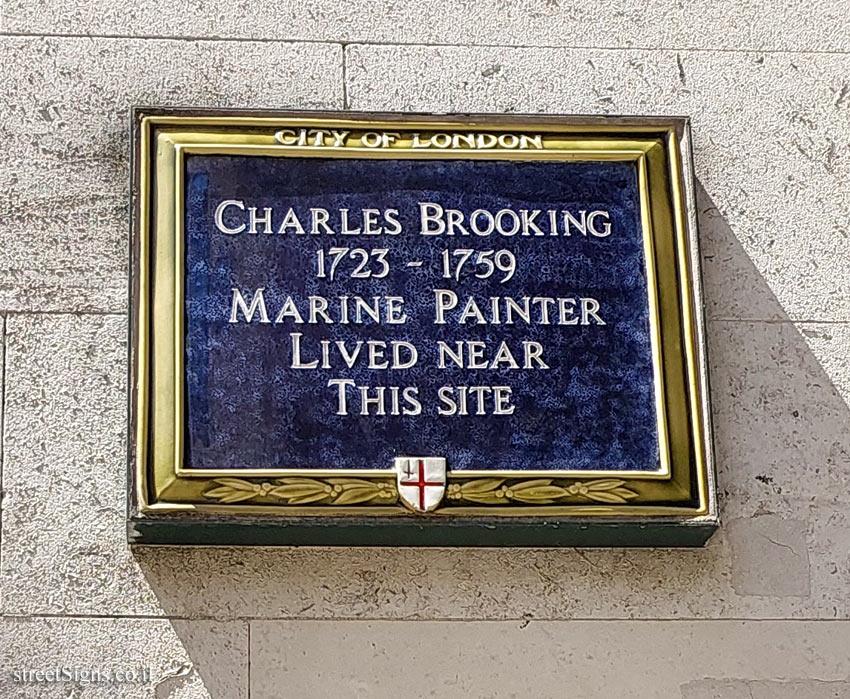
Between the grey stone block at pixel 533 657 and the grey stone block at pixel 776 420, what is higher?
the grey stone block at pixel 776 420

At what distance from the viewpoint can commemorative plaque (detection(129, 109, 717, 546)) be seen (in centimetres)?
396

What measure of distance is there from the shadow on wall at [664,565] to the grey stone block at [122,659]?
2 cm

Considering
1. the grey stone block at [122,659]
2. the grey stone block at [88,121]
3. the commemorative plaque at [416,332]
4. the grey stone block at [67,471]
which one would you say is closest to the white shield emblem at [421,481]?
the commemorative plaque at [416,332]

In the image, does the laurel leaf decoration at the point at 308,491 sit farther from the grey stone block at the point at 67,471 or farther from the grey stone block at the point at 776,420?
the grey stone block at the point at 776,420

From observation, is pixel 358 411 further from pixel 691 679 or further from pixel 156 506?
pixel 691 679

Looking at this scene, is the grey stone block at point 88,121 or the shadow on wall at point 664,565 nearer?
the shadow on wall at point 664,565

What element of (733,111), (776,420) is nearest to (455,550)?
(776,420)

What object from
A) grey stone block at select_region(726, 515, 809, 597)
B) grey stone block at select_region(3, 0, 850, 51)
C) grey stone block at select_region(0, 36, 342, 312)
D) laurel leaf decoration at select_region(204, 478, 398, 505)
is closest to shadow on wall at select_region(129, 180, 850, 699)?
grey stone block at select_region(726, 515, 809, 597)

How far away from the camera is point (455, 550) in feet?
13.3

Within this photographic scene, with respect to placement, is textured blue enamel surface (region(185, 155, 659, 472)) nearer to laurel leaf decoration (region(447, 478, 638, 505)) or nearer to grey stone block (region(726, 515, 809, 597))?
laurel leaf decoration (region(447, 478, 638, 505))

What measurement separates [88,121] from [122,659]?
127cm

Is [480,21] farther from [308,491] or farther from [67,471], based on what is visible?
[67,471]

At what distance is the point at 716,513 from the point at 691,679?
36 centimetres

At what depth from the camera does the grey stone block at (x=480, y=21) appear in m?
4.48
